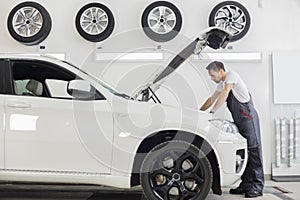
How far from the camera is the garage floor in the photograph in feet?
14.4

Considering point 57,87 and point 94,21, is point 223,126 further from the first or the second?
point 94,21

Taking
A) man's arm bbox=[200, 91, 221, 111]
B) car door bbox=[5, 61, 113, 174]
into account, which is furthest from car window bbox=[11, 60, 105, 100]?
man's arm bbox=[200, 91, 221, 111]

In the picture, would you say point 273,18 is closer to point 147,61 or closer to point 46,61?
point 147,61

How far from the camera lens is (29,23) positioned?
18.7ft

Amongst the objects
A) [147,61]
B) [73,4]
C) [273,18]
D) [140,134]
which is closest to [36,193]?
[140,134]

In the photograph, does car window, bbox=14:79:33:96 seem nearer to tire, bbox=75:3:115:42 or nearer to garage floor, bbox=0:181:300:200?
garage floor, bbox=0:181:300:200

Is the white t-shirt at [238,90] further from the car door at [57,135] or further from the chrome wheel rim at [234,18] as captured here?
the car door at [57,135]

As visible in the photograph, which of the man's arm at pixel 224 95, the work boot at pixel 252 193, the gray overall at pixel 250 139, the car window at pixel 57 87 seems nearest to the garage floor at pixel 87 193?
the work boot at pixel 252 193

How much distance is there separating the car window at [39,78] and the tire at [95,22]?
6.14 feet

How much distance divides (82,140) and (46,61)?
0.82 metres

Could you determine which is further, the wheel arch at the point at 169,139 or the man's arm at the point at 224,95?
the man's arm at the point at 224,95

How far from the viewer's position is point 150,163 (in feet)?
11.9

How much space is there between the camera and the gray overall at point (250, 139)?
14.7 ft

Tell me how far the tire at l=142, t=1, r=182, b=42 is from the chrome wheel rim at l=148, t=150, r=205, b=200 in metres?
2.43
